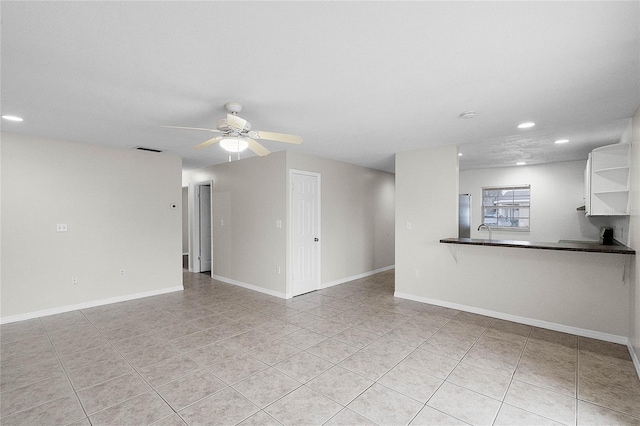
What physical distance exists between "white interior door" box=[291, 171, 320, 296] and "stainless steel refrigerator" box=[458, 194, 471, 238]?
3.22 metres

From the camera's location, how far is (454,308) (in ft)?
14.3

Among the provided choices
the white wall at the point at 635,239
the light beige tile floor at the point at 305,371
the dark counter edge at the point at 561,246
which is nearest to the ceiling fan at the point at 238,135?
the light beige tile floor at the point at 305,371

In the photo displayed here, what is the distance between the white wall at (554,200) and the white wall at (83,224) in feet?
23.5

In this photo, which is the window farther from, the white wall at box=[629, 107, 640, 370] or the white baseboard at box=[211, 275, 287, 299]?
the white baseboard at box=[211, 275, 287, 299]

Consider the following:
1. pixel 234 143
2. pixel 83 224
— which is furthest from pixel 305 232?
pixel 83 224

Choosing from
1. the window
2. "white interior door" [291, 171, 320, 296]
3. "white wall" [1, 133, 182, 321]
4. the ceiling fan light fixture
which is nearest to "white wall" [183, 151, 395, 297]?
"white interior door" [291, 171, 320, 296]

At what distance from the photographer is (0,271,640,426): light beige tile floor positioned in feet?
6.68

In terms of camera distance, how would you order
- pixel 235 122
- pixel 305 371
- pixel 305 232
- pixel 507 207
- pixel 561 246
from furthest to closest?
pixel 507 207
pixel 305 232
pixel 561 246
pixel 305 371
pixel 235 122

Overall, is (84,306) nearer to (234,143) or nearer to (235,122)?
(234,143)

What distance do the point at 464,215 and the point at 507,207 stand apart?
3.88ft

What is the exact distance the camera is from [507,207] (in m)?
6.68

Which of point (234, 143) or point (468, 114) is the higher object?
point (468, 114)

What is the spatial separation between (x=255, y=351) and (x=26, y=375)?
197 centimetres

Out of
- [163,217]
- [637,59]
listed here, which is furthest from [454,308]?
[163,217]
